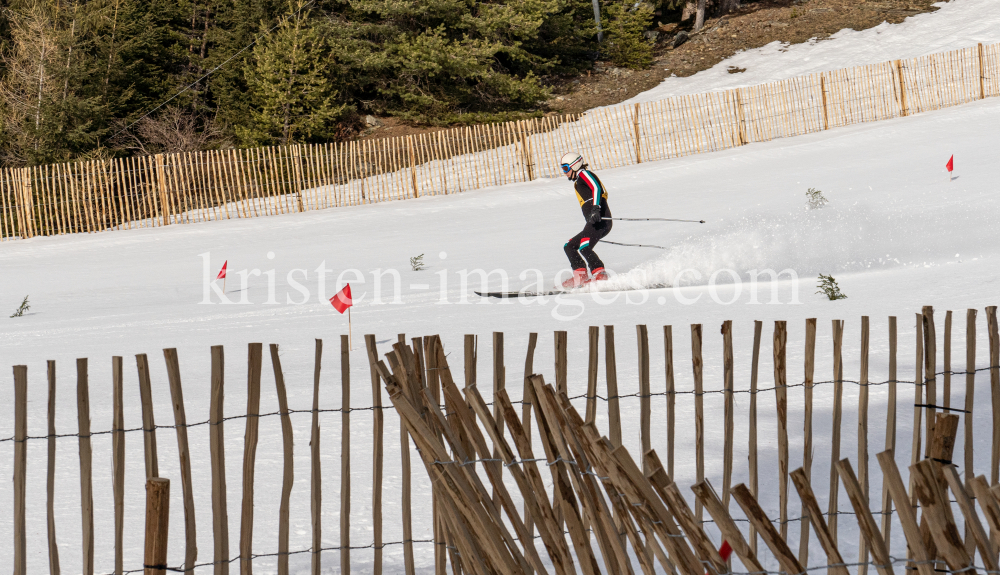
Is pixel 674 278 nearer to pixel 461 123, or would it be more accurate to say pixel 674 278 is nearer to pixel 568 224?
pixel 568 224

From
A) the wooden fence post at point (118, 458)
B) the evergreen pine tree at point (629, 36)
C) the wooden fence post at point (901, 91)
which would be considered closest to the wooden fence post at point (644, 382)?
the wooden fence post at point (118, 458)

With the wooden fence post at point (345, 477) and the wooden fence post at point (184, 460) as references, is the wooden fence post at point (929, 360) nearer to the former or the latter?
the wooden fence post at point (345, 477)

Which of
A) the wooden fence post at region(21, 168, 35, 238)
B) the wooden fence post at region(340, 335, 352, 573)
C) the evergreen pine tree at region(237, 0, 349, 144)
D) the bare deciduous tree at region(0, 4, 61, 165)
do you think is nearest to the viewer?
the wooden fence post at region(340, 335, 352, 573)

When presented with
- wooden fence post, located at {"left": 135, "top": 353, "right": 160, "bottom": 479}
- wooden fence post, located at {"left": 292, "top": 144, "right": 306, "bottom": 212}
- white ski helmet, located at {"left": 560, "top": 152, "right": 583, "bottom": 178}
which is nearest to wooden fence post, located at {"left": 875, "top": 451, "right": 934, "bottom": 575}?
wooden fence post, located at {"left": 135, "top": 353, "right": 160, "bottom": 479}

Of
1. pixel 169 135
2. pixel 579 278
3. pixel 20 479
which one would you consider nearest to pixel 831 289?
pixel 579 278

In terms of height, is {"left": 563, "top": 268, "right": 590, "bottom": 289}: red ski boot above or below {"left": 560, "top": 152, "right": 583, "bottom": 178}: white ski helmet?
below

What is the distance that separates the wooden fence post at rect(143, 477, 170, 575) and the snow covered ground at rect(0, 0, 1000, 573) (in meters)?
0.99

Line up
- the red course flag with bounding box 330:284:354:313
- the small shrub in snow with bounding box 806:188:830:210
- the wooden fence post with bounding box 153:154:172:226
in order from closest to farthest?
the red course flag with bounding box 330:284:354:313 < the small shrub in snow with bounding box 806:188:830:210 < the wooden fence post with bounding box 153:154:172:226

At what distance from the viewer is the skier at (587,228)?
10242mm

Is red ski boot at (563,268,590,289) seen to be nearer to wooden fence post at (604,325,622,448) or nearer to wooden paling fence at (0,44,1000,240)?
wooden fence post at (604,325,622,448)

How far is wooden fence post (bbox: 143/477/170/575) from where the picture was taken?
2420 mm

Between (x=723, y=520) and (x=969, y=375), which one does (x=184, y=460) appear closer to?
(x=723, y=520)

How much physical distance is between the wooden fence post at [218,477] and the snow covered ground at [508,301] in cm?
43

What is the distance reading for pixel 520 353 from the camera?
22.9 ft
